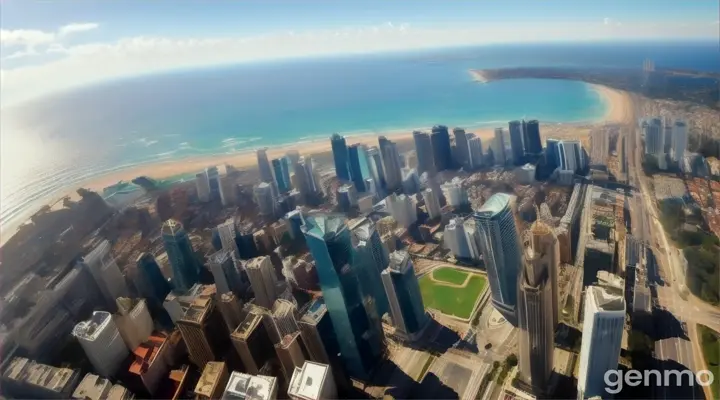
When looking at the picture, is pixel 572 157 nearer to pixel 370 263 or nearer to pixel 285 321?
pixel 370 263

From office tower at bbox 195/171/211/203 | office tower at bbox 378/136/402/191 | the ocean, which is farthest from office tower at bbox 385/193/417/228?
the ocean

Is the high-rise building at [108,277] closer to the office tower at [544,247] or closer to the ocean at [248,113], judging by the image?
the ocean at [248,113]

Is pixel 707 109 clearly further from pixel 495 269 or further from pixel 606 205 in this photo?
pixel 495 269

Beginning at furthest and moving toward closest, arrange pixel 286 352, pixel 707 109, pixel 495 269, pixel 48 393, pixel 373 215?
pixel 707 109
pixel 373 215
pixel 495 269
pixel 48 393
pixel 286 352

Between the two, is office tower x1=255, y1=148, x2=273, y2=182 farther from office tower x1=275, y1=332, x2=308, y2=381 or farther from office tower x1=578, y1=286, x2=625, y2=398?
office tower x1=578, y1=286, x2=625, y2=398

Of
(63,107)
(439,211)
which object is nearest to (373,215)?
(439,211)

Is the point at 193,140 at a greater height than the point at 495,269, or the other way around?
the point at 193,140
